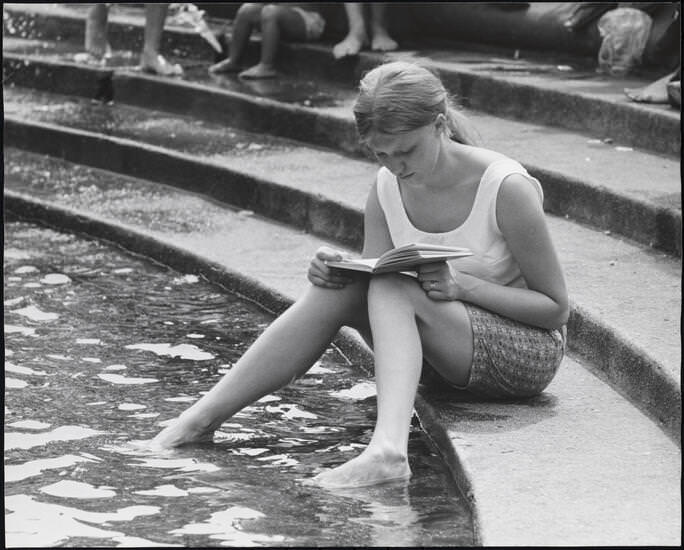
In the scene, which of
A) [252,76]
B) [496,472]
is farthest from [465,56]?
[496,472]

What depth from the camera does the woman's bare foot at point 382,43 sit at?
8742mm

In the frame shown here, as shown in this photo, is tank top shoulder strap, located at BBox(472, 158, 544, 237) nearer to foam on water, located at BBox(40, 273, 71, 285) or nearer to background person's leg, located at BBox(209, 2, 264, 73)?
foam on water, located at BBox(40, 273, 71, 285)

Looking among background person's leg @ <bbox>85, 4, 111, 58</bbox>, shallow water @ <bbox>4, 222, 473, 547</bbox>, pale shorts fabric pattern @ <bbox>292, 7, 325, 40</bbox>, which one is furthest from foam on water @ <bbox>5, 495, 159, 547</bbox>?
background person's leg @ <bbox>85, 4, 111, 58</bbox>

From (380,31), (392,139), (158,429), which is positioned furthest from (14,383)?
(380,31)

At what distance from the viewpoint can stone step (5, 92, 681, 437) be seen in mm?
4289

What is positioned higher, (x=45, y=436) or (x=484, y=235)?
(x=484, y=235)

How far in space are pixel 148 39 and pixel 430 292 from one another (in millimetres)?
5763

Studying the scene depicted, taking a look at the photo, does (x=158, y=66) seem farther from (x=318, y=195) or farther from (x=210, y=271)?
(x=210, y=271)

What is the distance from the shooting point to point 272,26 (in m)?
9.05

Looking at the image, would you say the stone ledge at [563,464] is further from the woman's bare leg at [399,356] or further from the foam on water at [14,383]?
the foam on water at [14,383]

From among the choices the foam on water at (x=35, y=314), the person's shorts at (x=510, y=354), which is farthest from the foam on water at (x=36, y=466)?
the foam on water at (x=35, y=314)

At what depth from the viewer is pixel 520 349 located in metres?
4.02

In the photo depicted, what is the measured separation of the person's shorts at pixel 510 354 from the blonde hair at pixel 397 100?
0.58 metres

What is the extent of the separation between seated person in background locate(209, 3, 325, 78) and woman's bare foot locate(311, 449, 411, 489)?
5.65 m
